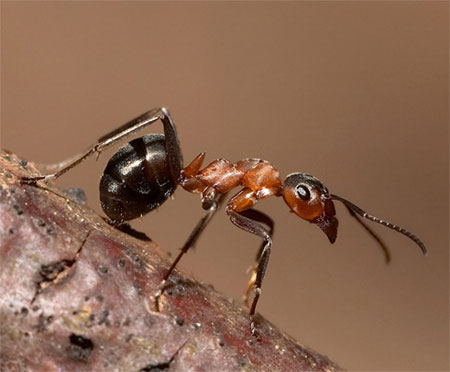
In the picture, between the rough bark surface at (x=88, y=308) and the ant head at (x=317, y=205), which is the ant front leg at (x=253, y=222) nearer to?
the ant head at (x=317, y=205)

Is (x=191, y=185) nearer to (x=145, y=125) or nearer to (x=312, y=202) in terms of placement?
(x=145, y=125)

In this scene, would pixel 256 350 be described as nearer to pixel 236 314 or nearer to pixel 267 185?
pixel 236 314

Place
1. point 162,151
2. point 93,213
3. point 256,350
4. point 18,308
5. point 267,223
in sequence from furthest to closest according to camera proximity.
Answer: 1. point 267,223
2. point 162,151
3. point 93,213
4. point 256,350
5. point 18,308

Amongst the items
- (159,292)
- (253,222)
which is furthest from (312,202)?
(159,292)

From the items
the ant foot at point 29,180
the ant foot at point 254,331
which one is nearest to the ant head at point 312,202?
the ant foot at point 254,331

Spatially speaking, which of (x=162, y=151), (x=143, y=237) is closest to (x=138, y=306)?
(x=143, y=237)

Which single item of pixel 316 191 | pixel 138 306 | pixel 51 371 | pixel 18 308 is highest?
pixel 316 191
